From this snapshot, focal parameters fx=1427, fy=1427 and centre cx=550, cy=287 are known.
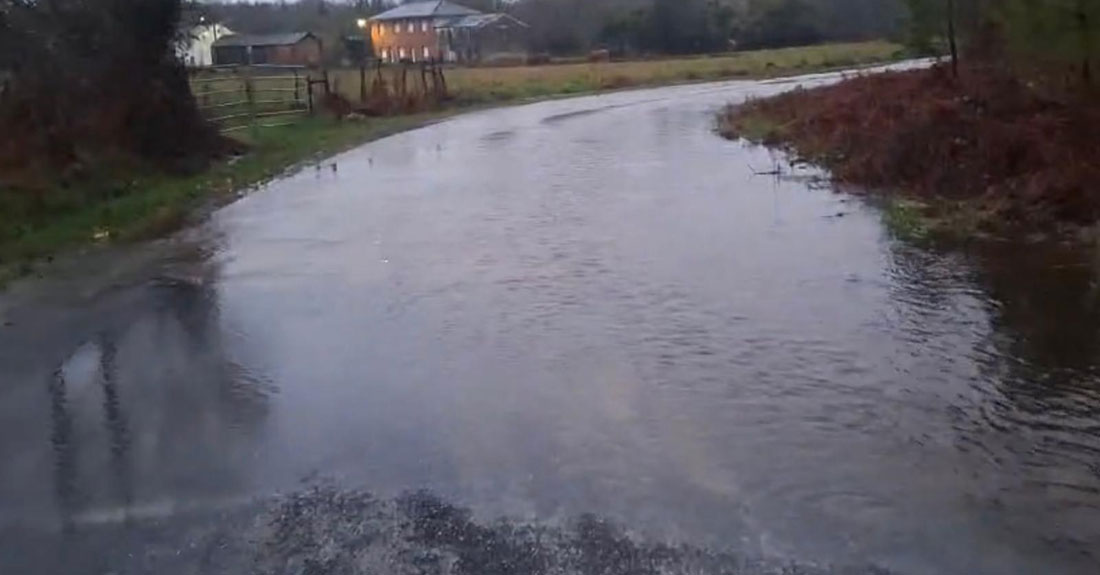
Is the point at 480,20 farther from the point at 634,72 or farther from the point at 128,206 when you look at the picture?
the point at 128,206

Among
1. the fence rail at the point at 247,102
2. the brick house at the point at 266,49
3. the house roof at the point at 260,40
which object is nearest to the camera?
the fence rail at the point at 247,102

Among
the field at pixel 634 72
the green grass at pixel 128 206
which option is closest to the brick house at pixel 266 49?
the field at pixel 634 72

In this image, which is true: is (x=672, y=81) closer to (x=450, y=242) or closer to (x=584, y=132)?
(x=584, y=132)

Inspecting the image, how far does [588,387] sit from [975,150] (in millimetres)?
11593

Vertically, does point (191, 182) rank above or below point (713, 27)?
below

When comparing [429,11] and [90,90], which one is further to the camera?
[429,11]

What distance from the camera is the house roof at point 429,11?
364 feet

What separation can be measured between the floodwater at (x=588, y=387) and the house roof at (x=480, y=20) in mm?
83750

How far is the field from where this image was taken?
54.2m

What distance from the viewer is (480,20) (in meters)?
102

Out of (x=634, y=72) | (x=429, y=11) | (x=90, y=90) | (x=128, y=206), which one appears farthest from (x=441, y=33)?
(x=128, y=206)

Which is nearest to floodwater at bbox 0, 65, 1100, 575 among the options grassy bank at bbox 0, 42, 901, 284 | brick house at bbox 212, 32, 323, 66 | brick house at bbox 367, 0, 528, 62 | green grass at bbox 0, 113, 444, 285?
green grass at bbox 0, 113, 444, 285

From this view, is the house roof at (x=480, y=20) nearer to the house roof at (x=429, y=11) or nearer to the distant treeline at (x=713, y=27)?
the house roof at (x=429, y=11)

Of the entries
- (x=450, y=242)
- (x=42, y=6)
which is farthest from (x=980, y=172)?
(x=42, y=6)
